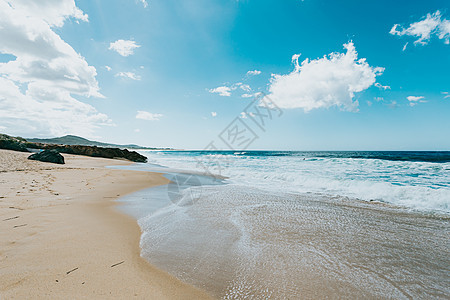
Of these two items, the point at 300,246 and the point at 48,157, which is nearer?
the point at 300,246

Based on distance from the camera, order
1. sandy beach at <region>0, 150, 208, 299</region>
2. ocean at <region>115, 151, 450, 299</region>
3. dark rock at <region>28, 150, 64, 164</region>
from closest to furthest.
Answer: sandy beach at <region>0, 150, 208, 299</region>, ocean at <region>115, 151, 450, 299</region>, dark rock at <region>28, 150, 64, 164</region>

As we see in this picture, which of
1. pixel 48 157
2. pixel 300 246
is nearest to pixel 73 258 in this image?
pixel 300 246

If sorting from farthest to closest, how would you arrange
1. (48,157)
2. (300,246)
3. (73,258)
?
(48,157)
(300,246)
(73,258)

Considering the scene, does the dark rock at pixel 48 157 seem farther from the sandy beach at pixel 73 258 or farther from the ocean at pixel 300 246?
the ocean at pixel 300 246

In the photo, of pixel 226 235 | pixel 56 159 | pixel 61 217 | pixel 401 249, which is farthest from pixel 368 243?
pixel 56 159

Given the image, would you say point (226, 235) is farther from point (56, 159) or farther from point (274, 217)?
point (56, 159)

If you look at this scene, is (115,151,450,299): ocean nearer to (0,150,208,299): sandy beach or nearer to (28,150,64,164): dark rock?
(0,150,208,299): sandy beach

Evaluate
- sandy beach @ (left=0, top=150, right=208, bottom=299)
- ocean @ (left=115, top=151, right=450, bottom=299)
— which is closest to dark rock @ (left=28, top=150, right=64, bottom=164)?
sandy beach @ (left=0, top=150, right=208, bottom=299)

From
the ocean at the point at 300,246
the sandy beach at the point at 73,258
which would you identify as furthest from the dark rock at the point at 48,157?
the ocean at the point at 300,246

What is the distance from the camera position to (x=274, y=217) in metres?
4.04

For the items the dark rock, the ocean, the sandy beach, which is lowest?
the ocean

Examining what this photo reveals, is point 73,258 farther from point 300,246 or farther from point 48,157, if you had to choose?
point 48,157

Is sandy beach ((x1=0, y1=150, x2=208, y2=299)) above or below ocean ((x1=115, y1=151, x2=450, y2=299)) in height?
above

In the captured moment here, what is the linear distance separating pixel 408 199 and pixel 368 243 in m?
4.39
